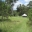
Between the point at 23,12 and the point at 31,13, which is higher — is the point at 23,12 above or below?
below

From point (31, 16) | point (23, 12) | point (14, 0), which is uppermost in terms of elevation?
point (14, 0)

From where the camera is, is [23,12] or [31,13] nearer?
[31,13]

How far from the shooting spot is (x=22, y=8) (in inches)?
1558

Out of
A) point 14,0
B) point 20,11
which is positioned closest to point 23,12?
point 20,11

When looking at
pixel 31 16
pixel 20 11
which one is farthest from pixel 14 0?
pixel 20 11

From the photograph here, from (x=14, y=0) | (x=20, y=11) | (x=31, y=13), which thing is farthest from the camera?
(x=20, y=11)

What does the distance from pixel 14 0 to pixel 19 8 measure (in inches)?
663

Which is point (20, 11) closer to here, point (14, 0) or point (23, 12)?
point (23, 12)

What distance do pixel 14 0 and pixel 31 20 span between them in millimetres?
11764

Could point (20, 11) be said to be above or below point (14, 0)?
below

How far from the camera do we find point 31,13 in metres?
11.8

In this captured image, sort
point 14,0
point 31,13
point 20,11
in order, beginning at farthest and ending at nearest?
point 20,11, point 14,0, point 31,13

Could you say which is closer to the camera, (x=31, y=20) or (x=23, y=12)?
(x=31, y=20)

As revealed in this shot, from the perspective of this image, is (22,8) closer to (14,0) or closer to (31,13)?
(14,0)
